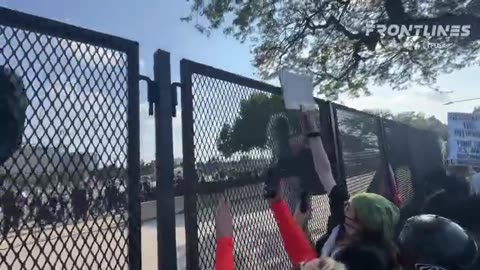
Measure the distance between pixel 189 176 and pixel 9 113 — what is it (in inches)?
39.5

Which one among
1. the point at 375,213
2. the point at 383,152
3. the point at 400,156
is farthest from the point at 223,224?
the point at 400,156

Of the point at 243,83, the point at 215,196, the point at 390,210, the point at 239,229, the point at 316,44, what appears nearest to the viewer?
the point at 390,210

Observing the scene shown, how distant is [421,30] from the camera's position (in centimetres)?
1105

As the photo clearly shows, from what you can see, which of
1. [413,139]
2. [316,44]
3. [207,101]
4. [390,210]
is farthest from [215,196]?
[316,44]

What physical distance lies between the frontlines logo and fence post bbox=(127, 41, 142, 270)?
31.5 ft

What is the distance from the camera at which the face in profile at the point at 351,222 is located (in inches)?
89.3

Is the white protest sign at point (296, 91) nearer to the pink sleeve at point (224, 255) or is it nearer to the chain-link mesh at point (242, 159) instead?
the chain-link mesh at point (242, 159)

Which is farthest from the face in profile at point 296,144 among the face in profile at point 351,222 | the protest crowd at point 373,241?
the face in profile at point 351,222

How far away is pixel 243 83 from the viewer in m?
3.00

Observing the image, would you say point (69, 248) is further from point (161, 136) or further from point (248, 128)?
point (248, 128)

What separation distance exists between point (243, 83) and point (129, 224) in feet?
4.27

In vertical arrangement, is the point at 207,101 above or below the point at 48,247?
above

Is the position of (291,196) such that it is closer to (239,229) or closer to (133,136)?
(239,229)

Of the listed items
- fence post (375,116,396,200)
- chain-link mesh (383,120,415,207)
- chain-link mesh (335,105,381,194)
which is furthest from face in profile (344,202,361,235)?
chain-link mesh (383,120,415,207)
